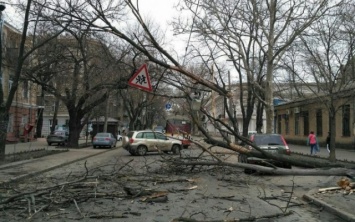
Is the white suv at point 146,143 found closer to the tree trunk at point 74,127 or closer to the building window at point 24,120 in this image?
the tree trunk at point 74,127

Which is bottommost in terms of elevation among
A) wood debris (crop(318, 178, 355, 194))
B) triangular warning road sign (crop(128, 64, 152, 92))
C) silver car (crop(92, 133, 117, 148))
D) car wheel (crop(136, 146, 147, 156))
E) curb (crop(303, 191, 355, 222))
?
curb (crop(303, 191, 355, 222))

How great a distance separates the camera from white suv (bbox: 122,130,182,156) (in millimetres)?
26562

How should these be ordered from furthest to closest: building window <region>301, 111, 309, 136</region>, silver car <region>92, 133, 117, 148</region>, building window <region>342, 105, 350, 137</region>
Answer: building window <region>301, 111, 309, 136</region>
silver car <region>92, 133, 117, 148</region>
building window <region>342, 105, 350, 137</region>

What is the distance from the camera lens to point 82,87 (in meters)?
32.7

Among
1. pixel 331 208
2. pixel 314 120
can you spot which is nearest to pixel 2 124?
pixel 331 208

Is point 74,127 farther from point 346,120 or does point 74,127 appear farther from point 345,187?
point 345,187

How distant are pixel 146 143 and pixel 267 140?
36.4ft

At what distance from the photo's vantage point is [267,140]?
56.3ft

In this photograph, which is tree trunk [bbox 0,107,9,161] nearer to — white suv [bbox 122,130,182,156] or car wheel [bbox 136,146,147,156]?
white suv [bbox 122,130,182,156]

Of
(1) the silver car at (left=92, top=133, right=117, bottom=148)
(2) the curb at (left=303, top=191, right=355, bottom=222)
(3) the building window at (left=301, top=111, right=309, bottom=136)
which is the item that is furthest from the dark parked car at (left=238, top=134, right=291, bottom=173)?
(3) the building window at (left=301, top=111, right=309, bottom=136)

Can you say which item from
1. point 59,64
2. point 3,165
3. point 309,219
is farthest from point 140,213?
point 59,64

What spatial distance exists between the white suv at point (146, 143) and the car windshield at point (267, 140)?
9710 mm

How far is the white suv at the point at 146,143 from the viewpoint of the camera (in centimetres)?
2656

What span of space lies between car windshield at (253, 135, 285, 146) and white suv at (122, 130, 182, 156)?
9710 mm
